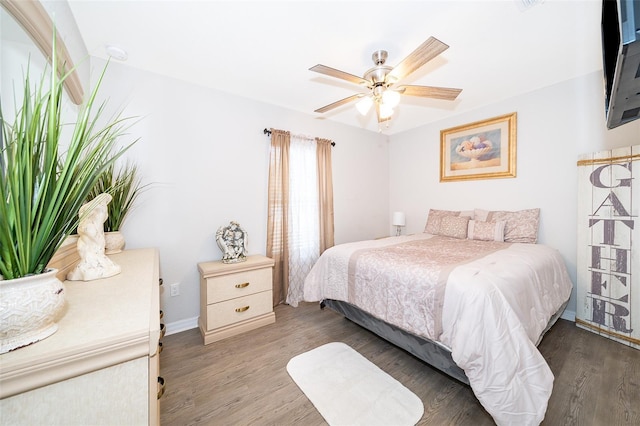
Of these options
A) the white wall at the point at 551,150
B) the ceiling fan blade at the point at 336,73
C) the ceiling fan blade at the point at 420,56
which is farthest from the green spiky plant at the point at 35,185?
the white wall at the point at 551,150

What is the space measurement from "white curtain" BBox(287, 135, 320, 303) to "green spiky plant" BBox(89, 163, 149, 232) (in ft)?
5.17

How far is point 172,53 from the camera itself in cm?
194

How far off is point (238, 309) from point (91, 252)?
4.40ft

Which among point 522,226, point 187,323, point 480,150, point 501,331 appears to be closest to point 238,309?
point 187,323

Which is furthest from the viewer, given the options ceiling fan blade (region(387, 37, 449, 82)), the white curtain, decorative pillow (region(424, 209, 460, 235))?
decorative pillow (region(424, 209, 460, 235))

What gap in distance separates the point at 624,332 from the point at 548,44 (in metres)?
2.52

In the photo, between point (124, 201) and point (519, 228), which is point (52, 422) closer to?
point (124, 201)

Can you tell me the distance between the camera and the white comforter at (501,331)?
3.79 ft

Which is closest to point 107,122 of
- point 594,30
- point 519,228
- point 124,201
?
point 124,201

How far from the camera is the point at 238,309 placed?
87.9 inches

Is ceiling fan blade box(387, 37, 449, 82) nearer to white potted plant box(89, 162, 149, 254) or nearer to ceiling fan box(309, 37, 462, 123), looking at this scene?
ceiling fan box(309, 37, 462, 123)

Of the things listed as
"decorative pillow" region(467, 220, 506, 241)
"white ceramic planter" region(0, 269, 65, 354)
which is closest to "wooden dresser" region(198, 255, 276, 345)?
"white ceramic planter" region(0, 269, 65, 354)

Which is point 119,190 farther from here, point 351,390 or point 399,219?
point 399,219

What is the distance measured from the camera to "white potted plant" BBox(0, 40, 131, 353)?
55 cm
